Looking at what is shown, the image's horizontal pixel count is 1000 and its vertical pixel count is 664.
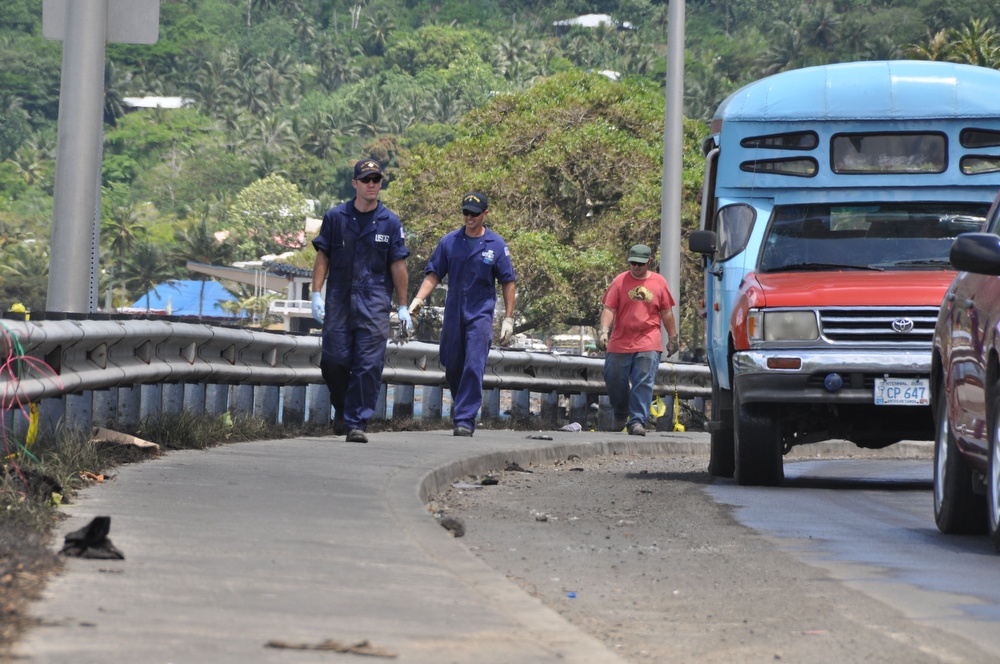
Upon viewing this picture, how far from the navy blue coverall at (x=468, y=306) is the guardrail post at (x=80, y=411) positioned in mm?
4555

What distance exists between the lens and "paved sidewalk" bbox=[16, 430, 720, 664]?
4.45 m

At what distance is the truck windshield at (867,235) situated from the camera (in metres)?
12.0

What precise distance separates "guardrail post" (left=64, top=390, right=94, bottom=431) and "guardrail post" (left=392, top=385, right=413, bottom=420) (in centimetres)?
606

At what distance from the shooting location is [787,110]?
12727mm

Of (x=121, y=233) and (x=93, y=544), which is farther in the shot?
(x=121, y=233)

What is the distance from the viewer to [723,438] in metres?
12.8

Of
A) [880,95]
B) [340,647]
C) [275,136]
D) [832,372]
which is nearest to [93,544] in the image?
[340,647]

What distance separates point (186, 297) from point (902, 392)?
130512 mm

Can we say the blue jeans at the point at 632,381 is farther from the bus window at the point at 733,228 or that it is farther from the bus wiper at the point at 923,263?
the bus wiper at the point at 923,263

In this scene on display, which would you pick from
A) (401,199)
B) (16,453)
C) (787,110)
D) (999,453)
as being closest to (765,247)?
(787,110)

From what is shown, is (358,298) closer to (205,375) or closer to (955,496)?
(205,375)

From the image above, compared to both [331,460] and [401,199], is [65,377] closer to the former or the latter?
[331,460]

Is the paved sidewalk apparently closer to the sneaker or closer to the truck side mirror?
the truck side mirror

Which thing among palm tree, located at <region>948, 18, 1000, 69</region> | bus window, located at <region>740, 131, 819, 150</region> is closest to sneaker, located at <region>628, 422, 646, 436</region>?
bus window, located at <region>740, 131, 819, 150</region>
